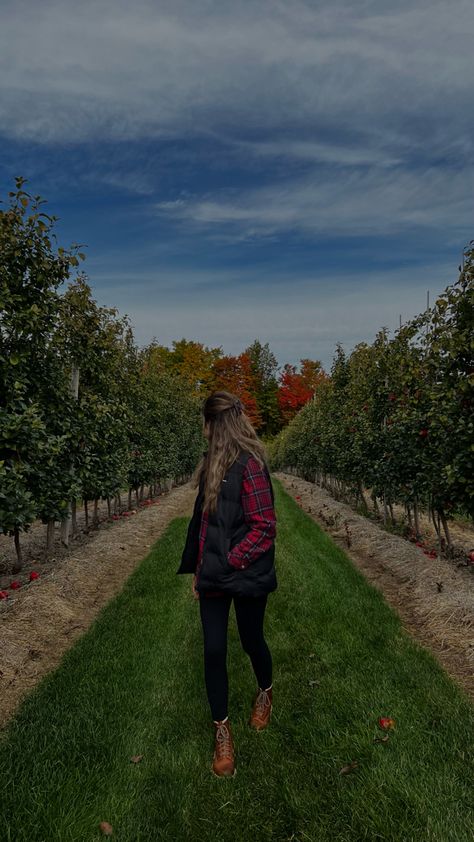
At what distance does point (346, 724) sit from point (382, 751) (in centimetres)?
37

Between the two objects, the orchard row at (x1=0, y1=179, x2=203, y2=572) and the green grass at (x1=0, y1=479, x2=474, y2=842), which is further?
the orchard row at (x1=0, y1=179, x2=203, y2=572)

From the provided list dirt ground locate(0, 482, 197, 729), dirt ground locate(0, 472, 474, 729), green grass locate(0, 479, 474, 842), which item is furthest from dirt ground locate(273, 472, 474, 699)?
dirt ground locate(0, 482, 197, 729)

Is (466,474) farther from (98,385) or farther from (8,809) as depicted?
(98,385)

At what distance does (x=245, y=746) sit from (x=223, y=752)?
30 centimetres

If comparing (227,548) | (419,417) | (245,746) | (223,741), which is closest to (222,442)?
(227,548)

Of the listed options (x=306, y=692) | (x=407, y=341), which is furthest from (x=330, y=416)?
(x=306, y=692)

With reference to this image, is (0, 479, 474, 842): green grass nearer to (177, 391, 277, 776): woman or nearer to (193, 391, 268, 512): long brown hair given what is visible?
(177, 391, 277, 776): woman

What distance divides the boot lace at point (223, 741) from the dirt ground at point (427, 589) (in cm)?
203

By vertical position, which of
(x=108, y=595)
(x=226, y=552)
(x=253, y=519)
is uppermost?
(x=253, y=519)

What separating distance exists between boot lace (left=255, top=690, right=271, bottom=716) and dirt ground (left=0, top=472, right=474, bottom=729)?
5.43ft

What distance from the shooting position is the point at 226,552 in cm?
296

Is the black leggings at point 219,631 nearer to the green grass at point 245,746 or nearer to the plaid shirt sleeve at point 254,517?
the plaid shirt sleeve at point 254,517

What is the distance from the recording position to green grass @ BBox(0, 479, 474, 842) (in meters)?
2.52

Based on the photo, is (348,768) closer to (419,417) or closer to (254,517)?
(254,517)
